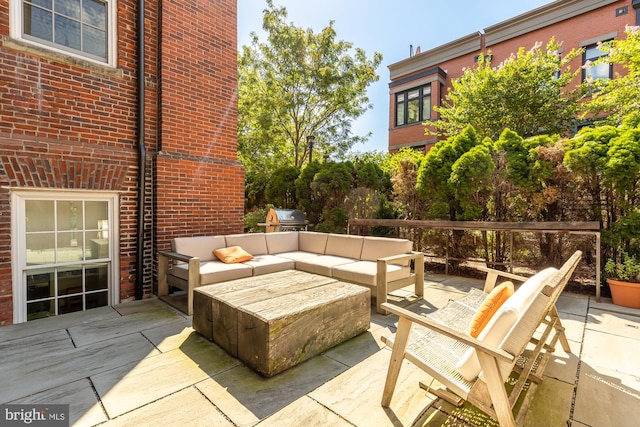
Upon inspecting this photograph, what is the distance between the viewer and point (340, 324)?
276 cm

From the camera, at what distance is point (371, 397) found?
2035mm

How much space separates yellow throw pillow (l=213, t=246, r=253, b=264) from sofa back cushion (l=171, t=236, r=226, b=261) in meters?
0.10

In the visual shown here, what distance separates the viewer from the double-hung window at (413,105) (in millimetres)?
12898

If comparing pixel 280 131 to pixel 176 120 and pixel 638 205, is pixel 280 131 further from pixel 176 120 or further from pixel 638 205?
pixel 638 205

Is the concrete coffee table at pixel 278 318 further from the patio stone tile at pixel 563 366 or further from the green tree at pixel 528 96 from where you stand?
the green tree at pixel 528 96

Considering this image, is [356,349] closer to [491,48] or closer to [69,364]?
[69,364]

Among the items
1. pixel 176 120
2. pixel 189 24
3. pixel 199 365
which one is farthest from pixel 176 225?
pixel 189 24

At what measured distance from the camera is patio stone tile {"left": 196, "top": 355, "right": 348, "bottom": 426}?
1.89m

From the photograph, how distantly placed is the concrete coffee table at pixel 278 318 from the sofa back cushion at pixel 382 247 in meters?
1.32

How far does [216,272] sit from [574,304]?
4.56 metres

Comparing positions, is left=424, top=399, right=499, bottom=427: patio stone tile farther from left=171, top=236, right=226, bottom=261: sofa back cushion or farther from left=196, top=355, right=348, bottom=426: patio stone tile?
left=171, top=236, right=226, bottom=261: sofa back cushion

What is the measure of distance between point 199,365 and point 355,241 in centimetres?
290

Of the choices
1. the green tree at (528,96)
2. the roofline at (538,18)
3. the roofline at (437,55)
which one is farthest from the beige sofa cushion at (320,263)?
the roofline at (437,55)

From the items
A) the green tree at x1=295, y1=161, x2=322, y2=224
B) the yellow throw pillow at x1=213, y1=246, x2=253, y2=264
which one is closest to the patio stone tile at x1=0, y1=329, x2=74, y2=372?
the yellow throw pillow at x1=213, y1=246, x2=253, y2=264
